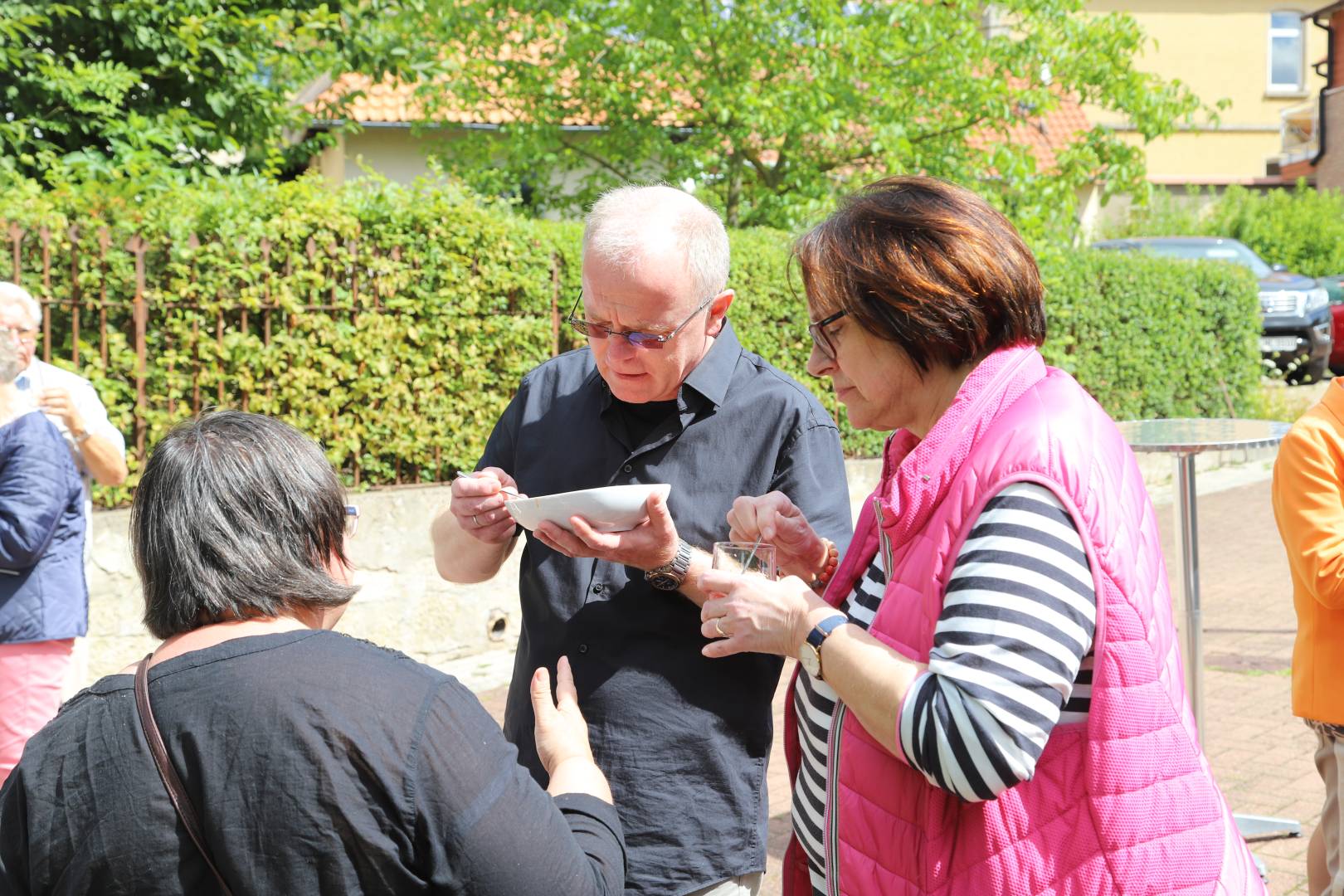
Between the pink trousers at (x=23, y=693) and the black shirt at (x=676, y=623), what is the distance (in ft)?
6.86

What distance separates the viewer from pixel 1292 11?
118 ft

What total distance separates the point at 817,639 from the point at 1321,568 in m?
1.76

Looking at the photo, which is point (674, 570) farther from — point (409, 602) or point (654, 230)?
point (409, 602)

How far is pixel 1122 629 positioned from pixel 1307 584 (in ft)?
5.26

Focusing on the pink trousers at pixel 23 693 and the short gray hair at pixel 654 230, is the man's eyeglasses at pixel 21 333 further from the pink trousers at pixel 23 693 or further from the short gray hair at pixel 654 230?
the short gray hair at pixel 654 230

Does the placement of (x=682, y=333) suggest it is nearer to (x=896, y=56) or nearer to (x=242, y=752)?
(x=242, y=752)

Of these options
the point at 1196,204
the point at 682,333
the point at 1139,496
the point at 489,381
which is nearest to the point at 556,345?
the point at 489,381

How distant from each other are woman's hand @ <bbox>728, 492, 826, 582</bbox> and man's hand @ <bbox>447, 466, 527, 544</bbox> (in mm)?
513

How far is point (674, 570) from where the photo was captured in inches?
96.9

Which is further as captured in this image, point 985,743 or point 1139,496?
point 1139,496

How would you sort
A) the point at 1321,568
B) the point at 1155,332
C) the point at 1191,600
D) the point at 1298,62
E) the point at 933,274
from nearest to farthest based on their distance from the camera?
the point at 933,274 < the point at 1321,568 < the point at 1191,600 < the point at 1155,332 < the point at 1298,62

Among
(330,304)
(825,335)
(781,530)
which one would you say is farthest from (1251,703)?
(825,335)

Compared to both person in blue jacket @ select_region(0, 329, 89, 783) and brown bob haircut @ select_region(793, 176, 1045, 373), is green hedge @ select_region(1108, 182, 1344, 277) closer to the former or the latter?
person in blue jacket @ select_region(0, 329, 89, 783)

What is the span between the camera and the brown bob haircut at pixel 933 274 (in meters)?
1.97
